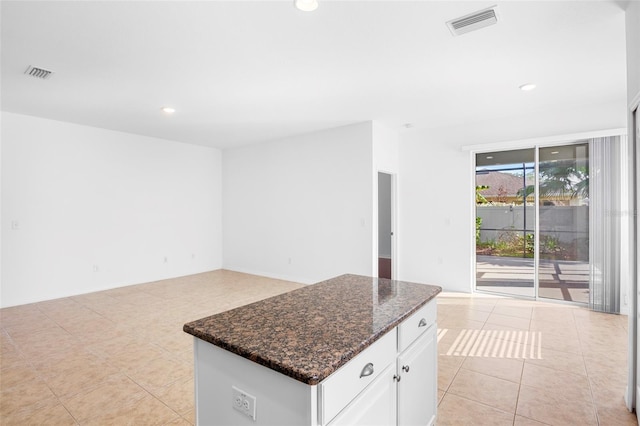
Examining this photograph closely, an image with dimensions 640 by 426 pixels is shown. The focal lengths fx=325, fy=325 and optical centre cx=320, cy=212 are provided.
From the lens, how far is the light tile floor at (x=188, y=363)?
221 cm

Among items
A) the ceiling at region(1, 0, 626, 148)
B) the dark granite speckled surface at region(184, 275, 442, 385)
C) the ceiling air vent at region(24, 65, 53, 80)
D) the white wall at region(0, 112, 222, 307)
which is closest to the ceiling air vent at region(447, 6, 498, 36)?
the ceiling at region(1, 0, 626, 148)

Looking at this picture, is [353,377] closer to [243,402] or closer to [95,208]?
[243,402]

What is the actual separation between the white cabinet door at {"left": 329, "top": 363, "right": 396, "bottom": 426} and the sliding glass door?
14.8 feet

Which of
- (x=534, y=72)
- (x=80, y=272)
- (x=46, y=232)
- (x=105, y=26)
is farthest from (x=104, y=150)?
(x=534, y=72)

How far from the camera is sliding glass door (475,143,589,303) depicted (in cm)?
457

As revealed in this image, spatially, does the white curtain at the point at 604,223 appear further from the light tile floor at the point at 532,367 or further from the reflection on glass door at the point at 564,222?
the light tile floor at the point at 532,367

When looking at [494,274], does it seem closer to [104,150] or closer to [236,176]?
[236,176]

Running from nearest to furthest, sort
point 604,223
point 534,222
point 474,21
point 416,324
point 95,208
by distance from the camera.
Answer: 1. point 416,324
2. point 474,21
3. point 604,223
4. point 534,222
5. point 95,208

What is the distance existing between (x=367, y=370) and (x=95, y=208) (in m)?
5.78

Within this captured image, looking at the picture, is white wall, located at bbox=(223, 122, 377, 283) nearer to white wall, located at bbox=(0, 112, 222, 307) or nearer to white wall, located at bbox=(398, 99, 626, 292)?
white wall, located at bbox=(0, 112, 222, 307)

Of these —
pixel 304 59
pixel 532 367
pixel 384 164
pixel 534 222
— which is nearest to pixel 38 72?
pixel 304 59

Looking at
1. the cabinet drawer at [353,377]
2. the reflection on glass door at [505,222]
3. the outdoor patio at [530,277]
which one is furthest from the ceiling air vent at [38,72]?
the outdoor patio at [530,277]

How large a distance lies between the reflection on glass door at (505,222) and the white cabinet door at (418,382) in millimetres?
3906

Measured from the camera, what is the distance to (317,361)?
104 cm
